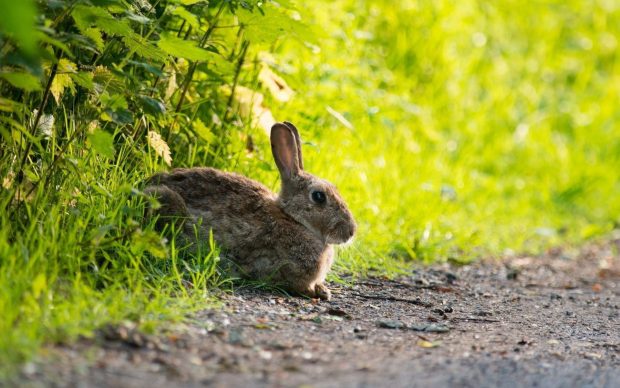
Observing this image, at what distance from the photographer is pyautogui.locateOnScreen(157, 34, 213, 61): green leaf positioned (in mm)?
5051

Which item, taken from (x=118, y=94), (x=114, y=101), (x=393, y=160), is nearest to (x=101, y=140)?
(x=114, y=101)

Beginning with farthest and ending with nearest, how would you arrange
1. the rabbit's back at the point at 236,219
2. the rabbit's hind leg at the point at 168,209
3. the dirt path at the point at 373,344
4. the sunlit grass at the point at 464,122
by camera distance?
the sunlit grass at the point at 464,122 → the rabbit's back at the point at 236,219 → the rabbit's hind leg at the point at 168,209 → the dirt path at the point at 373,344

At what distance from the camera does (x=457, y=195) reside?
9023 mm

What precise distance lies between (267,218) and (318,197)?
0.34 metres

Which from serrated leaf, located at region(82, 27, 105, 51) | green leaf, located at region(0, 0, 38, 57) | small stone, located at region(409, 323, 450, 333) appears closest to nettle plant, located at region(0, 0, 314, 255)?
serrated leaf, located at region(82, 27, 105, 51)

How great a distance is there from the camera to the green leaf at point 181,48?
16.6 feet

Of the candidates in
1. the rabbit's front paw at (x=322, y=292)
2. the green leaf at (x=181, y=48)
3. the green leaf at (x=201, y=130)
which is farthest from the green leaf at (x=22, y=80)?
the rabbit's front paw at (x=322, y=292)

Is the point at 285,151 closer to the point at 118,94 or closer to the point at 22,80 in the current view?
the point at 118,94

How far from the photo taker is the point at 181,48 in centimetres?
507

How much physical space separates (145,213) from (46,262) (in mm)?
1029

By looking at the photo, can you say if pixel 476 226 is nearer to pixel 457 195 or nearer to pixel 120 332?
pixel 457 195

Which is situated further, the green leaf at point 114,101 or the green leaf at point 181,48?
the green leaf at point 181,48

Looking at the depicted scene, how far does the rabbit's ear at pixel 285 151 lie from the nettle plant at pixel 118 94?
0.49m

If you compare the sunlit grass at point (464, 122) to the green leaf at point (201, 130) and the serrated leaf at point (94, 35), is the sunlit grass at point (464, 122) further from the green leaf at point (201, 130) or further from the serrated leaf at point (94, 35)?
the serrated leaf at point (94, 35)
